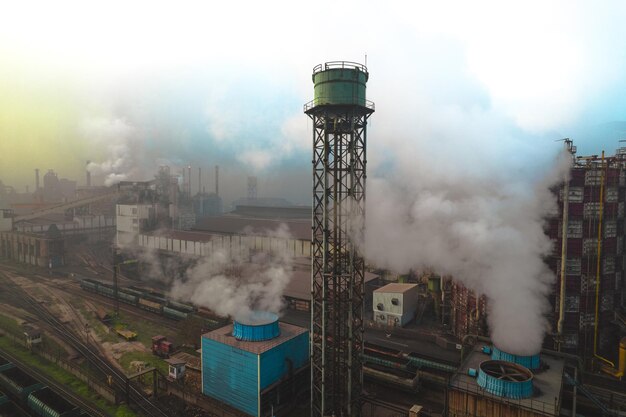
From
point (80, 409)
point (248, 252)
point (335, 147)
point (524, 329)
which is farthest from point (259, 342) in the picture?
point (248, 252)

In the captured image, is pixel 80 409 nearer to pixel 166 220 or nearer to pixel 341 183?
pixel 341 183

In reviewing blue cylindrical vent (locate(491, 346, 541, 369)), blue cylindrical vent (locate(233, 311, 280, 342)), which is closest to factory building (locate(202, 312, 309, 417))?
blue cylindrical vent (locate(233, 311, 280, 342))

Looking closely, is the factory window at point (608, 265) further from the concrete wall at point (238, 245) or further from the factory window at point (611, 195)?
the concrete wall at point (238, 245)

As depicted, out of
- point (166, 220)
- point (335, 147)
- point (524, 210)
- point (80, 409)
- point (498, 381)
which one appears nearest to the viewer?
point (498, 381)

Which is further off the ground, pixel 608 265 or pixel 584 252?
pixel 584 252

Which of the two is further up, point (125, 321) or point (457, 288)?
point (457, 288)

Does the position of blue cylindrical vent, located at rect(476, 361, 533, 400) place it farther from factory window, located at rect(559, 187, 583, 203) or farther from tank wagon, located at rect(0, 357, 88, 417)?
tank wagon, located at rect(0, 357, 88, 417)

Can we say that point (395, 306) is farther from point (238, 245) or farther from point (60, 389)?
point (238, 245)

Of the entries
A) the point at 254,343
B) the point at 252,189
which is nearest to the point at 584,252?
the point at 254,343
